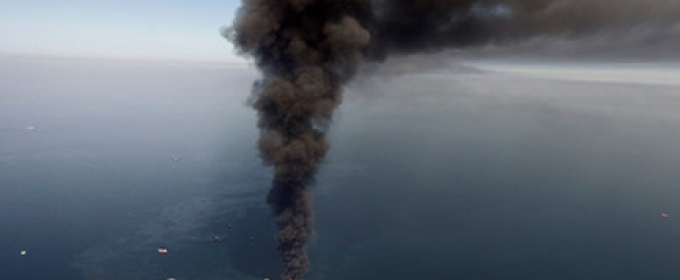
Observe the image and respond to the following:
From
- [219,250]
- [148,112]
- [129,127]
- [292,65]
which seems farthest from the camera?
[148,112]

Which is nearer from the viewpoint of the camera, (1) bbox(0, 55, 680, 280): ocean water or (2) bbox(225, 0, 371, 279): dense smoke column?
(2) bbox(225, 0, 371, 279): dense smoke column

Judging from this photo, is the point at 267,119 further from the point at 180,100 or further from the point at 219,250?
the point at 180,100

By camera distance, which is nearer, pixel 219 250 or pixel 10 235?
pixel 219 250

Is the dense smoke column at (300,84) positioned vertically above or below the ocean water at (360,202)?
above

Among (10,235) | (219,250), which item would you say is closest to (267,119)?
(219,250)

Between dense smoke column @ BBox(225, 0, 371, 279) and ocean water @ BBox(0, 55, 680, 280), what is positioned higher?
dense smoke column @ BBox(225, 0, 371, 279)

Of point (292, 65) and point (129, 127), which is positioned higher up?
point (292, 65)

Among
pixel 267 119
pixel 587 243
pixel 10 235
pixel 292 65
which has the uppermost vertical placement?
pixel 292 65

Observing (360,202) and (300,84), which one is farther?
(360,202)
